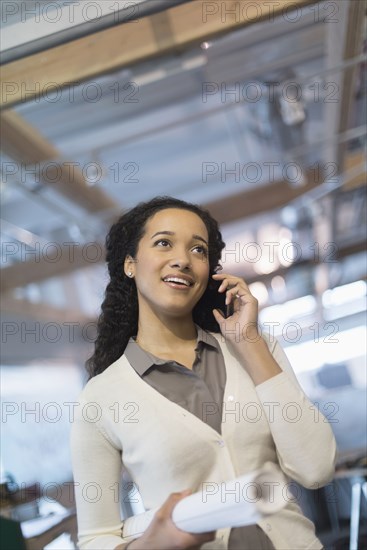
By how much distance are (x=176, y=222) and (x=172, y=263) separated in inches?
4.3

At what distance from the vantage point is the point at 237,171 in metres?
4.05

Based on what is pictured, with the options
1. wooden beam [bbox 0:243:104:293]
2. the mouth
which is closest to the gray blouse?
the mouth

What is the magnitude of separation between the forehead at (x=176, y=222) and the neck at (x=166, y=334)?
168 millimetres

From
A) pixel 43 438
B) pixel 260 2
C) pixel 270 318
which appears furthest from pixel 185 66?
pixel 43 438

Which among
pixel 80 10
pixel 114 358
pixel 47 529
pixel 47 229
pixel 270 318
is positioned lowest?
pixel 47 529

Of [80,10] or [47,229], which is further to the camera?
[47,229]

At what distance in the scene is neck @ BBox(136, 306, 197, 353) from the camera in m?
1.27

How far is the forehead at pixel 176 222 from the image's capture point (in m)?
1.30

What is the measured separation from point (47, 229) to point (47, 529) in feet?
8.35

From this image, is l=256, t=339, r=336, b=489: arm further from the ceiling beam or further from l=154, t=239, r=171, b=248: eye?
the ceiling beam

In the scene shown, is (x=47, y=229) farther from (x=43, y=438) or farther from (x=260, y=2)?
(x=260, y=2)

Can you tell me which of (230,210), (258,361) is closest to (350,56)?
(230,210)

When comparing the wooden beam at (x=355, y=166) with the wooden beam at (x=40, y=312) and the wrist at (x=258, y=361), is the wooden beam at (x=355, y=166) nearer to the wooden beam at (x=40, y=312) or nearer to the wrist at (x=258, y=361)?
the wooden beam at (x=40, y=312)

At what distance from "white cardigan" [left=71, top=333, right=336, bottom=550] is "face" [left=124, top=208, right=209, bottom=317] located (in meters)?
0.15
